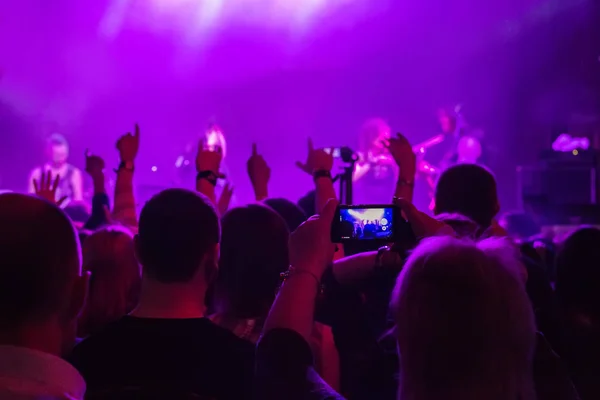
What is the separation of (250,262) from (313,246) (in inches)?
25.1

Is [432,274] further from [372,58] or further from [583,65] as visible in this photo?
[372,58]

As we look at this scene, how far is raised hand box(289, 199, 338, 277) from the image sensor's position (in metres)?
1.19

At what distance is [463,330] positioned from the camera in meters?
1.05

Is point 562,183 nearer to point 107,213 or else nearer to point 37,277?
point 107,213

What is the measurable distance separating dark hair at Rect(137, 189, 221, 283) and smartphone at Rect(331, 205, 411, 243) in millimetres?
364

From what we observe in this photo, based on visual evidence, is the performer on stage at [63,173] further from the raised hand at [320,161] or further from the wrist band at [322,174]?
the wrist band at [322,174]

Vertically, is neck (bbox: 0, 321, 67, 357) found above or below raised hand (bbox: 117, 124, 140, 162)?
below

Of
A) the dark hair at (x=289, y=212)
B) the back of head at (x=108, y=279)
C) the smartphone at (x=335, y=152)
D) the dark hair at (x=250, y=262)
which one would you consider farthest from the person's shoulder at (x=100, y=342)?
the smartphone at (x=335, y=152)

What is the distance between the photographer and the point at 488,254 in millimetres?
1130

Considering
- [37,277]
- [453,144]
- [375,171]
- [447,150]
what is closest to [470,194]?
[37,277]

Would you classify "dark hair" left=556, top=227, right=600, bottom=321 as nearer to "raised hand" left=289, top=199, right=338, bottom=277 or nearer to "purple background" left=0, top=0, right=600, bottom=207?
"raised hand" left=289, top=199, right=338, bottom=277

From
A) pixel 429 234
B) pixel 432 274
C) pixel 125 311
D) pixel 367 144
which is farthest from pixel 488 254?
pixel 367 144

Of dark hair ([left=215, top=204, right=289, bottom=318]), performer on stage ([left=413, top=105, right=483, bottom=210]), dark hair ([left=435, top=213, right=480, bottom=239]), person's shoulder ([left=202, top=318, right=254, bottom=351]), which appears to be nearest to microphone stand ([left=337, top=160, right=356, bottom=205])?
dark hair ([left=215, top=204, right=289, bottom=318])

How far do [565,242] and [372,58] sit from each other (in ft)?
29.5
